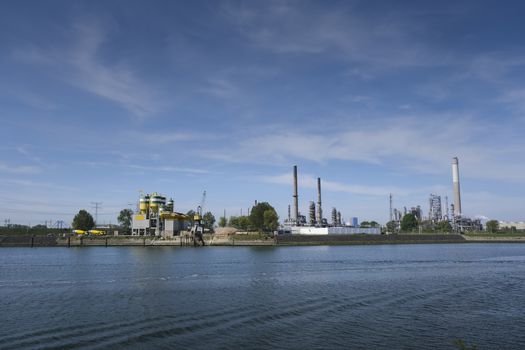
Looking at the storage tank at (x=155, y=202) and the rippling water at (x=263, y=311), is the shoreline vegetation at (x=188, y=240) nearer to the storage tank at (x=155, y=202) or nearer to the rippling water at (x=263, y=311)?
the storage tank at (x=155, y=202)

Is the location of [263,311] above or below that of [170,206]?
below

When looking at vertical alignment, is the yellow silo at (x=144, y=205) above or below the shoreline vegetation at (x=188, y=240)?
above

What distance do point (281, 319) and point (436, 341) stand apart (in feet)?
38.1

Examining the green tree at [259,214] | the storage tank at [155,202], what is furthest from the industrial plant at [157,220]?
the green tree at [259,214]

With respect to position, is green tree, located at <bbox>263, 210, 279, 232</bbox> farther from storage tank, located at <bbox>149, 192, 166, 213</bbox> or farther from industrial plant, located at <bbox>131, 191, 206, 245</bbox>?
storage tank, located at <bbox>149, 192, 166, 213</bbox>

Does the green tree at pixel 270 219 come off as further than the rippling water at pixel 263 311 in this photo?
Yes

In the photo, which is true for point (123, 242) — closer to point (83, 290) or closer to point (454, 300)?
point (83, 290)

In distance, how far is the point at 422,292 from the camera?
4650 cm

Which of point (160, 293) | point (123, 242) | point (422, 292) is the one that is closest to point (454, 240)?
point (123, 242)

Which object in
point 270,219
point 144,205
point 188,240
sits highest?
point 144,205

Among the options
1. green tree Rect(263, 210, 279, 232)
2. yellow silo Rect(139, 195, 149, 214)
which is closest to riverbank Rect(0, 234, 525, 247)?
green tree Rect(263, 210, 279, 232)

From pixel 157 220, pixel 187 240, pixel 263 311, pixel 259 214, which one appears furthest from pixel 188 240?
pixel 263 311

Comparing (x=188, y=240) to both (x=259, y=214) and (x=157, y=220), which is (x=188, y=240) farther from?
(x=259, y=214)

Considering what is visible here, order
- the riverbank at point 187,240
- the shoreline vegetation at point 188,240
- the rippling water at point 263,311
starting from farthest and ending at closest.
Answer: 1. the shoreline vegetation at point 188,240
2. the riverbank at point 187,240
3. the rippling water at point 263,311
